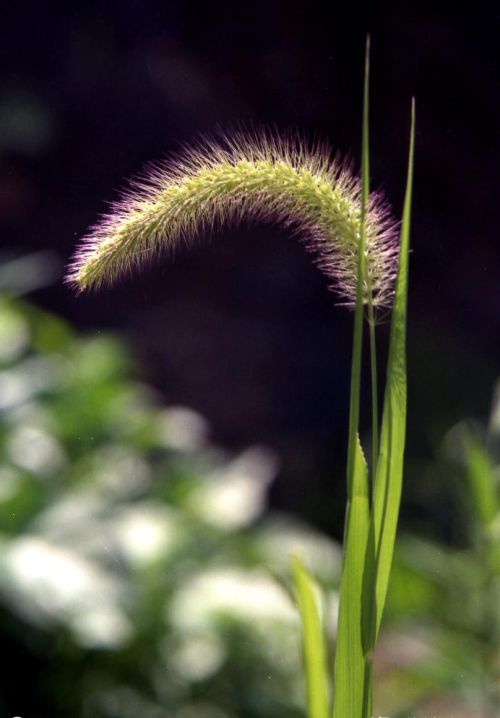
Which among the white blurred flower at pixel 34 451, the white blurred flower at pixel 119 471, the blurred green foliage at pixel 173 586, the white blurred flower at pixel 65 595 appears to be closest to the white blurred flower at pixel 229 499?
the blurred green foliage at pixel 173 586

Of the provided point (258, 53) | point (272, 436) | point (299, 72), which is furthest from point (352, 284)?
point (272, 436)

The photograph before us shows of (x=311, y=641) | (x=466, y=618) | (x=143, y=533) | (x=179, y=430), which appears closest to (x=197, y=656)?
(x=143, y=533)

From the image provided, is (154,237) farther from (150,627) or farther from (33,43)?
(33,43)

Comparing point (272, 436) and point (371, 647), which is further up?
point (371, 647)

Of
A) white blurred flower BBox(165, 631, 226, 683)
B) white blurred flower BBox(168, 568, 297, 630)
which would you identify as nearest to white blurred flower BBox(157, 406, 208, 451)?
white blurred flower BBox(168, 568, 297, 630)

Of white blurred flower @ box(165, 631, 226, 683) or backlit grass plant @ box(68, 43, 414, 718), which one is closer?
backlit grass plant @ box(68, 43, 414, 718)

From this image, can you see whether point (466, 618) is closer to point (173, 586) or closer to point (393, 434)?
point (173, 586)

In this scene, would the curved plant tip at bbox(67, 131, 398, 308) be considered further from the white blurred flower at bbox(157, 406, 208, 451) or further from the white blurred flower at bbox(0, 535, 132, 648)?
the white blurred flower at bbox(157, 406, 208, 451)
